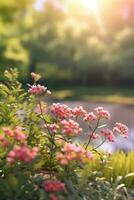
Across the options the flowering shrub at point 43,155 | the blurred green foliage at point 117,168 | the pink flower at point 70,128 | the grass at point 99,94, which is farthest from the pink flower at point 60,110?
the grass at point 99,94

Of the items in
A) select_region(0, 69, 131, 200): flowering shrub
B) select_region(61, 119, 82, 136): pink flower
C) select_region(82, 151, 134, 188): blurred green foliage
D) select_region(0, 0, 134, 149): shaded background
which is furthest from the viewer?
select_region(0, 0, 134, 149): shaded background

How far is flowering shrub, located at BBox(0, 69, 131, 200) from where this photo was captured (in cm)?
424

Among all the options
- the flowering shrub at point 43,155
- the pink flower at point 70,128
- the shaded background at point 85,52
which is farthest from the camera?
the shaded background at point 85,52

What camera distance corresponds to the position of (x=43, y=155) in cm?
542

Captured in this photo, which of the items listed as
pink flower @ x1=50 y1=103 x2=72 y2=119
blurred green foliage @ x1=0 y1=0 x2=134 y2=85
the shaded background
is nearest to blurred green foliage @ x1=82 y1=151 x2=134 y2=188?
pink flower @ x1=50 y1=103 x2=72 y2=119

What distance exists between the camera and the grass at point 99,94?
42.2 metres

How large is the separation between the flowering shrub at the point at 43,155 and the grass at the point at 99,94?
34771mm

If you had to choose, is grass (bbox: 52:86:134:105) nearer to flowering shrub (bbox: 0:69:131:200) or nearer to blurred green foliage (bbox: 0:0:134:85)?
blurred green foliage (bbox: 0:0:134:85)

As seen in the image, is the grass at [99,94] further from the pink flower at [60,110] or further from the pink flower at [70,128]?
the pink flower at [70,128]

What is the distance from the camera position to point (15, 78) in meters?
6.07

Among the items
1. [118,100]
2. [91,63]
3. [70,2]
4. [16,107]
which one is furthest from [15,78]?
[70,2]

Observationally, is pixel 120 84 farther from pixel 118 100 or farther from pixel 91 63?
pixel 118 100

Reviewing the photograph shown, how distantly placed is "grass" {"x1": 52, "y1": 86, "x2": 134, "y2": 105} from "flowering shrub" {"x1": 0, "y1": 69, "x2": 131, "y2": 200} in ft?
114

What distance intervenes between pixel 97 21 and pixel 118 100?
19735 millimetres
